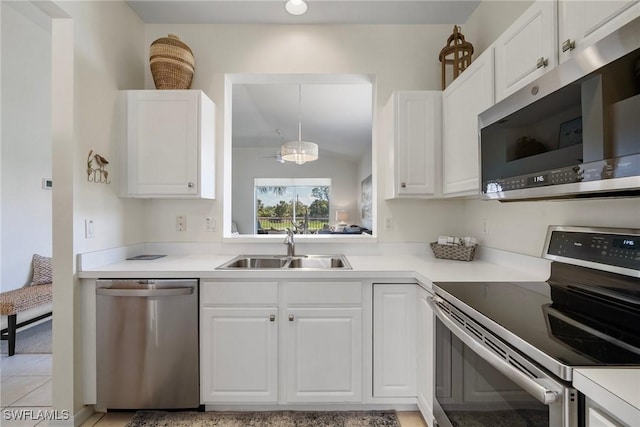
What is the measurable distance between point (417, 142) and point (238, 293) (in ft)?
4.91

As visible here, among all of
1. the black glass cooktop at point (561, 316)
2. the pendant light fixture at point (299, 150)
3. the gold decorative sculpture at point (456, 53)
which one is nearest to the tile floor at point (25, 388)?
the black glass cooktop at point (561, 316)

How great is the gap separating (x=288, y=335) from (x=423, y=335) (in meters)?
0.74

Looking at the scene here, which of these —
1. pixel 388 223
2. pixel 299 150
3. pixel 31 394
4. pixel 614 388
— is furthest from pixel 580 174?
pixel 299 150

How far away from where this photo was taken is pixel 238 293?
1690 mm

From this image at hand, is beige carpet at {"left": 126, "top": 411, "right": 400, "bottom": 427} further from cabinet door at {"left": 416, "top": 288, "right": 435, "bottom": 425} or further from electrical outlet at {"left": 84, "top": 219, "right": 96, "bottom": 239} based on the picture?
electrical outlet at {"left": 84, "top": 219, "right": 96, "bottom": 239}

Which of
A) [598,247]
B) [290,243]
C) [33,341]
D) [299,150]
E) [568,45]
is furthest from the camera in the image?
[299,150]

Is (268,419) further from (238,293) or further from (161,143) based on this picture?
(161,143)

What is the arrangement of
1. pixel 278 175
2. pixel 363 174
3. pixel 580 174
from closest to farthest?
1. pixel 580 174
2. pixel 363 174
3. pixel 278 175

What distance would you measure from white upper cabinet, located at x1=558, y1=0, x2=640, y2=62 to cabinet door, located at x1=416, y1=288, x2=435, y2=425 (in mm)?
1163

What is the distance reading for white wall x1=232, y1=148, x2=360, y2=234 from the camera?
8.76m

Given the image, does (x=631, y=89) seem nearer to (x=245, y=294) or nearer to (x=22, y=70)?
(x=245, y=294)

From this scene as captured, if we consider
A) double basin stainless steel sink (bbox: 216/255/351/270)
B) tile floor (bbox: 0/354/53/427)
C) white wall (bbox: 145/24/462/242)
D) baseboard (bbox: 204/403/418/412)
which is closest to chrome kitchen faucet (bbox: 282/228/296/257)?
double basin stainless steel sink (bbox: 216/255/351/270)

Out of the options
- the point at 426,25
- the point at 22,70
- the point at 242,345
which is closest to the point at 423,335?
the point at 242,345

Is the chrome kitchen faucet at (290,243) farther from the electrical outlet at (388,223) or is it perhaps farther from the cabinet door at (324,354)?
the electrical outlet at (388,223)
